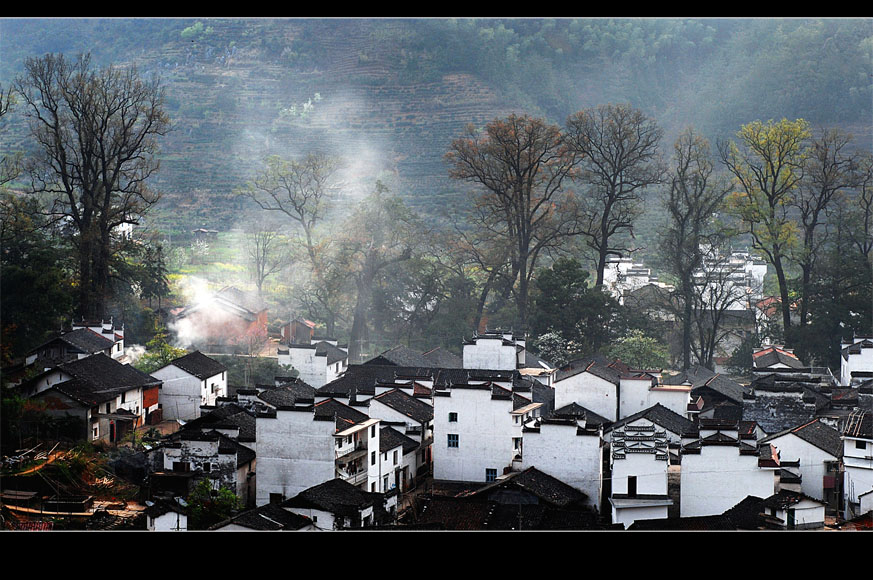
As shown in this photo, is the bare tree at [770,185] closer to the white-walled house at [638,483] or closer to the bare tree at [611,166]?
the bare tree at [611,166]

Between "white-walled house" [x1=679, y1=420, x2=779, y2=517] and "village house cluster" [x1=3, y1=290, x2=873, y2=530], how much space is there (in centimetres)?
1

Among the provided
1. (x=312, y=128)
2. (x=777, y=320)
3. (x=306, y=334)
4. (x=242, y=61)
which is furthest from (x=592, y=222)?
(x=242, y=61)

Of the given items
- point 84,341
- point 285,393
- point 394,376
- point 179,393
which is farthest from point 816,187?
point 84,341

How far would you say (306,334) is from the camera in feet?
56.2

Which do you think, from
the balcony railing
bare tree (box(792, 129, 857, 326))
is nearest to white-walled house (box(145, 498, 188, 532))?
the balcony railing

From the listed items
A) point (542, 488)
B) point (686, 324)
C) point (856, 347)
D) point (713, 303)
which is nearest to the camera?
point (542, 488)

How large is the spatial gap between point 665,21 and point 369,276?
13754 millimetres

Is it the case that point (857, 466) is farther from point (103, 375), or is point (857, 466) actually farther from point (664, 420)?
point (103, 375)

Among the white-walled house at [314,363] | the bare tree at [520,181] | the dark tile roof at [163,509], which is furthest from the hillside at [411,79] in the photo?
the dark tile roof at [163,509]

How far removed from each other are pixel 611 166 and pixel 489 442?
888 cm

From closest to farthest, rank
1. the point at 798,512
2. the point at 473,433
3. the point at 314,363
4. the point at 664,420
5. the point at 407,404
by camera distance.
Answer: the point at 798,512 → the point at 473,433 → the point at 664,420 → the point at 407,404 → the point at 314,363

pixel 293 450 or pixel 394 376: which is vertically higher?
pixel 394 376

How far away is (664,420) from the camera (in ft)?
36.1

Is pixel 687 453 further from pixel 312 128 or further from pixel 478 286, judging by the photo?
pixel 312 128
